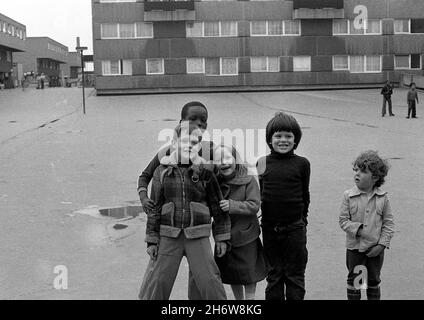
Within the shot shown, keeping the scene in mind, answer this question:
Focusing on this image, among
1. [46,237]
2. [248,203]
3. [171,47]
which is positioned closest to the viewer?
[248,203]

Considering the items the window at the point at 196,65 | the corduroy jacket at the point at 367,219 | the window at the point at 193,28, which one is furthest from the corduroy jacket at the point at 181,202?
the window at the point at 193,28

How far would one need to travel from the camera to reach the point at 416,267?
6.31 m

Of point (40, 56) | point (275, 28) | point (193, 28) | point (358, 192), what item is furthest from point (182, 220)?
point (40, 56)

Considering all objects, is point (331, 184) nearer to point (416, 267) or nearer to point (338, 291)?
point (416, 267)

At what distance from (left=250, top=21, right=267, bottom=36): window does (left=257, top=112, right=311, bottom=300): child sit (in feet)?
140

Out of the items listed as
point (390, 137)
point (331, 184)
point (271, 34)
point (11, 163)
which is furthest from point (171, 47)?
point (331, 184)

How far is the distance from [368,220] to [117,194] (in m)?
6.77

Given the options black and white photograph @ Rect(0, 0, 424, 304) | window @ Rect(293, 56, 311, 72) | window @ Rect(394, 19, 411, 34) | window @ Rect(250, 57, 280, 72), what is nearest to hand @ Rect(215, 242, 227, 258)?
→ black and white photograph @ Rect(0, 0, 424, 304)

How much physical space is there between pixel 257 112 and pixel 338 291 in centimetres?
2487

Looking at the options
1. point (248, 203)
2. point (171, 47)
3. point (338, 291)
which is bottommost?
point (338, 291)

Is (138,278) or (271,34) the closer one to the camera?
(138,278)

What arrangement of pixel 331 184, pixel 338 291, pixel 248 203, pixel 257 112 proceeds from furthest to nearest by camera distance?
pixel 257 112
pixel 331 184
pixel 338 291
pixel 248 203

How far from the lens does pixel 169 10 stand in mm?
45719

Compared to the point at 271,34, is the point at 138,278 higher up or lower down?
lower down
